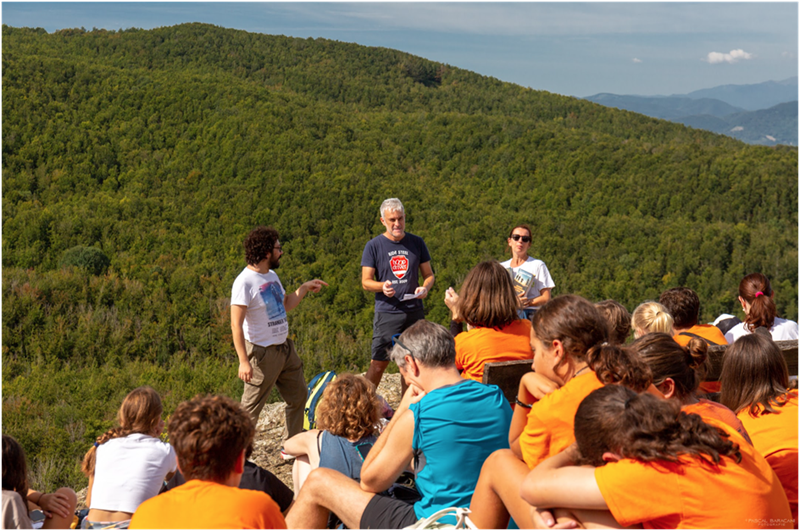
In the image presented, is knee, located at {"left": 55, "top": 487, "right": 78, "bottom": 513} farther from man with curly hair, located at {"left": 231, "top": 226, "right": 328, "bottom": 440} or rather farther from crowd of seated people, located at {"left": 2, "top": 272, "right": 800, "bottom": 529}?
man with curly hair, located at {"left": 231, "top": 226, "right": 328, "bottom": 440}

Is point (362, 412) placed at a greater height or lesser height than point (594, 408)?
lesser

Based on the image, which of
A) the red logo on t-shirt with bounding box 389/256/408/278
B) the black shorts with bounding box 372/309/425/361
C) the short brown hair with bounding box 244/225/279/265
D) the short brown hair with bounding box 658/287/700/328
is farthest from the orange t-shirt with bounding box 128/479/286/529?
the red logo on t-shirt with bounding box 389/256/408/278

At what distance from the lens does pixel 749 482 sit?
180cm

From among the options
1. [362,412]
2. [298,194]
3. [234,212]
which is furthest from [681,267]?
[362,412]

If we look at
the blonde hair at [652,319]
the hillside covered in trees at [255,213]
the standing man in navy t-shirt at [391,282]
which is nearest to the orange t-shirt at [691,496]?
the blonde hair at [652,319]

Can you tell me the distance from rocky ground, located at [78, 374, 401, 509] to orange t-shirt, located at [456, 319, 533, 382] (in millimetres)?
1777

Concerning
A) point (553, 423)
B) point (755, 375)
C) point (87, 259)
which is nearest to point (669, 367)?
point (755, 375)

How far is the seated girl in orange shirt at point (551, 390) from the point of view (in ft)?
7.29

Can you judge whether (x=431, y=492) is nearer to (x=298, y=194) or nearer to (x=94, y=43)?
(x=298, y=194)

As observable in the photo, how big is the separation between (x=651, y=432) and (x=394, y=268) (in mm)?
3412

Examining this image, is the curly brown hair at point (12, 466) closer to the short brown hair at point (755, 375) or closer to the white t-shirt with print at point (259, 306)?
the white t-shirt with print at point (259, 306)

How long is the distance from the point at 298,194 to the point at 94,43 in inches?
1097

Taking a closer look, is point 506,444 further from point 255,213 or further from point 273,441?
point 255,213

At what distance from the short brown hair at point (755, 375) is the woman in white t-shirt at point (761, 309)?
1.64 metres
